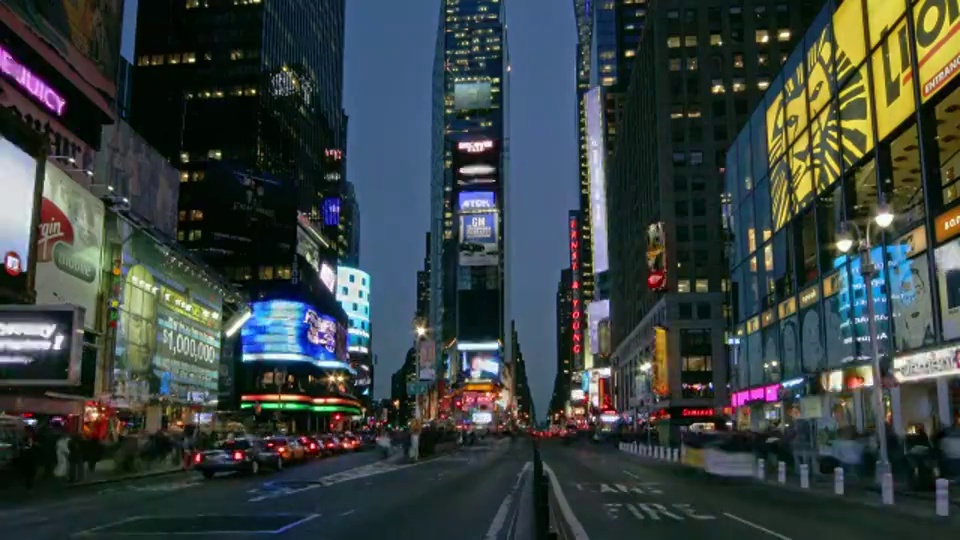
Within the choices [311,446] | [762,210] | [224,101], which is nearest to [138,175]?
[311,446]

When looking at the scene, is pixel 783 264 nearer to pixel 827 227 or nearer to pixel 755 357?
pixel 827 227

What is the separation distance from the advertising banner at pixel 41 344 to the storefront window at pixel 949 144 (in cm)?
3049

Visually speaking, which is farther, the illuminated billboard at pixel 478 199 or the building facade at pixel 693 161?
the illuminated billboard at pixel 478 199

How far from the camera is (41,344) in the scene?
27.0 meters

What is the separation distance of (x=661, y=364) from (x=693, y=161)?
2549 centimetres

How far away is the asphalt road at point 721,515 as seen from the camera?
15.2 metres

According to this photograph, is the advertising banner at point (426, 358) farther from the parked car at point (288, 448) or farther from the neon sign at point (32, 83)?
the neon sign at point (32, 83)

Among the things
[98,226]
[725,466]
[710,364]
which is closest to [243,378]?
[710,364]

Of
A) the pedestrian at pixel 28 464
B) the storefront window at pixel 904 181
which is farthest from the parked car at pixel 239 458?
the storefront window at pixel 904 181

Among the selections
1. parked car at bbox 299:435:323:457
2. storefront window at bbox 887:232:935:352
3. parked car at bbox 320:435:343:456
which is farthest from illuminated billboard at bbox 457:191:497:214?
storefront window at bbox 887:232:935:352

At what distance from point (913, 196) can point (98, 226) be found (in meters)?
38.0

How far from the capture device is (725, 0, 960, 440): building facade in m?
31.3

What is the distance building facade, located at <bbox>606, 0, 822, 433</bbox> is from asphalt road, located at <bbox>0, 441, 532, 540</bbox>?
6978cm

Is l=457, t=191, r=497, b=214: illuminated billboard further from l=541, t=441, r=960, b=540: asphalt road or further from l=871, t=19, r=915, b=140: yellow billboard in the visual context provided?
l=541, t=441, r=960, b=540: asphalt road
